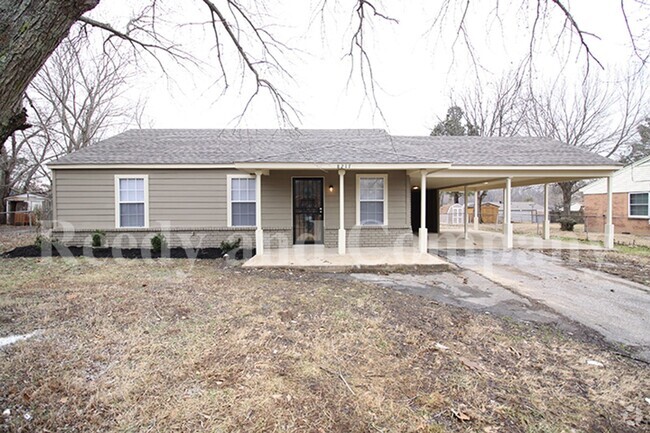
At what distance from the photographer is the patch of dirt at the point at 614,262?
6.74 meters

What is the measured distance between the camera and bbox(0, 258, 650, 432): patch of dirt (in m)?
2.16

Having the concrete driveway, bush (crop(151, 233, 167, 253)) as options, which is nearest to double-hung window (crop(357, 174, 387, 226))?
the concrete driveway

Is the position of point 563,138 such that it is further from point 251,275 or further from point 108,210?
point 108,210

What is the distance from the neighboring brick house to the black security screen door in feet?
45.4

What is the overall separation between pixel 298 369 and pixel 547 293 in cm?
479

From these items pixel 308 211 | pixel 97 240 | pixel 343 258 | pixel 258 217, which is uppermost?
pixel 308 211

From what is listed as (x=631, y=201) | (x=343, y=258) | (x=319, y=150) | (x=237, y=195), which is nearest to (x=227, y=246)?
(x=237, y=195)

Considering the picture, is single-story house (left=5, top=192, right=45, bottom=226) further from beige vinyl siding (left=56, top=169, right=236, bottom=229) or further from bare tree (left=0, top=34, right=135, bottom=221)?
beige vinyl siding (left=56, top=169, right=236, bottom=229)

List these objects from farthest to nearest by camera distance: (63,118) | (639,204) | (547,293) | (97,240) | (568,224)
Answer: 1. (63,118)
2. (568,224)
3. (639,204)
4. (97,240)
5. (547,293)

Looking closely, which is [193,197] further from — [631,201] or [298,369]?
[631,201]

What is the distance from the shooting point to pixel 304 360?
2975 mm

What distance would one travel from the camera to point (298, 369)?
2.81 meters

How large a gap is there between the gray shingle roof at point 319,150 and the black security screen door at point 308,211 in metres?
1.10

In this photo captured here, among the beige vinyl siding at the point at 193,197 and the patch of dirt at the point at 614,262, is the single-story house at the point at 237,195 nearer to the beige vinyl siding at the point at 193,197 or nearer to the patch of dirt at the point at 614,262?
the beige vinyl siding at the point at 193,197
